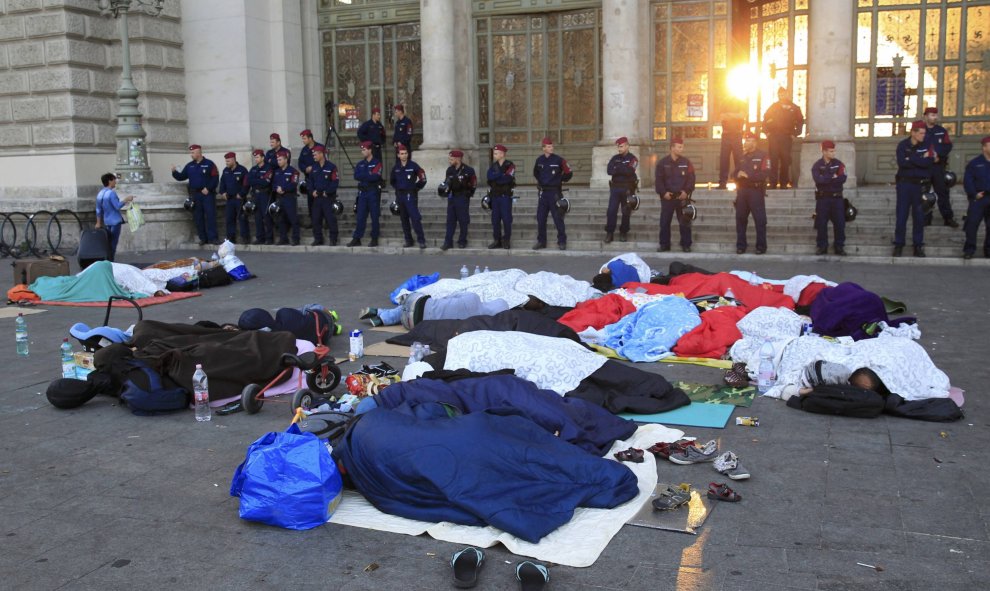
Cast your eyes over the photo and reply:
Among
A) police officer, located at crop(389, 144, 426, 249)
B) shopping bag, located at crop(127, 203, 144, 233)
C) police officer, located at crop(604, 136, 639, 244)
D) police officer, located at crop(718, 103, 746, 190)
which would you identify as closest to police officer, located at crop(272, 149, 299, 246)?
police officer, located at crop(389, 144, 426, 249)

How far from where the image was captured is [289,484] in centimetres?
491

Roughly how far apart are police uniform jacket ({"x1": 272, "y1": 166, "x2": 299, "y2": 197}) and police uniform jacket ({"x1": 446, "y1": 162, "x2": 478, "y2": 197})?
3399 millimetres

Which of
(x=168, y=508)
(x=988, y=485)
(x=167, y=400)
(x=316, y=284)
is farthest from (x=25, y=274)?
(x=988, y=485)

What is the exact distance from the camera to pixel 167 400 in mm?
7027

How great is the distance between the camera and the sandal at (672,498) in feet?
16.3

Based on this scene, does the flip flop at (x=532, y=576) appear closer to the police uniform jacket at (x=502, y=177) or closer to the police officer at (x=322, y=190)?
the police uniform jacket at (x=502, y=177)

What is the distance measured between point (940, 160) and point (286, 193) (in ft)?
39.0

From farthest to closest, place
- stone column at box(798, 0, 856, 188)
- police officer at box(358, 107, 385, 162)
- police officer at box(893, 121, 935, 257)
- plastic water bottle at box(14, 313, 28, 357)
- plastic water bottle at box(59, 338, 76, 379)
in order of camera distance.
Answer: police officer at box(358, 107, 385, 162)
stone column at box(798, 0, 856, 188)
police officer at box(893, 121, 935, 257)
plastic water bottle at box(14, 313, 28, 357)
plastic water bottle at box(59, 338, 76, 379)

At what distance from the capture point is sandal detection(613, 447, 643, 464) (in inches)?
224

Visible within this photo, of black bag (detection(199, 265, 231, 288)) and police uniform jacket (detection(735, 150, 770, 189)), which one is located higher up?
police uniform jacket (detection(735, 150, 770, 189))

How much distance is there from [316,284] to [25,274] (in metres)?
4.08

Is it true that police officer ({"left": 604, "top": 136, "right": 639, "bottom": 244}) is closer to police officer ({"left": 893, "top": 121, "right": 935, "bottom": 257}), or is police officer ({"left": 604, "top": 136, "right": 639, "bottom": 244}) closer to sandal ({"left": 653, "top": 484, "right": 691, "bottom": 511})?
police officer ({"left": 893, "top": 121, "right": 935, "bottom": 257})

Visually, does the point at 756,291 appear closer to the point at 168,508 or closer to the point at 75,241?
the point at 168,508

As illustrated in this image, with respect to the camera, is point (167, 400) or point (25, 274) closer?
point (167, 400)
